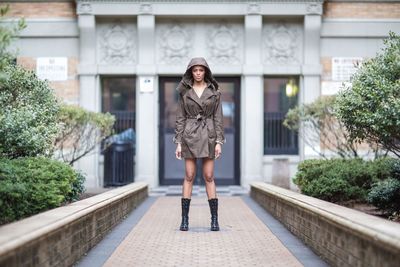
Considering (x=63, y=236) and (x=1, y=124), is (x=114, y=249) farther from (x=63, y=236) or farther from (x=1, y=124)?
(x=1, y=124)

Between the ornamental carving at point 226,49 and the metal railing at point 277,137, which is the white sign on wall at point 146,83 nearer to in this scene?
the ornamental carving at point 226,49

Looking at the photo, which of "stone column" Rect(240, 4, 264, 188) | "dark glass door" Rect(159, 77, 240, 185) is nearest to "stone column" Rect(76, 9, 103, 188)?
"dark glass door" Rect(159, 77, 240, 185)

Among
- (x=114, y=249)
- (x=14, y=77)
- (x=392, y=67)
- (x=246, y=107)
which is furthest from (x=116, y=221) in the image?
(x=246, y=107)

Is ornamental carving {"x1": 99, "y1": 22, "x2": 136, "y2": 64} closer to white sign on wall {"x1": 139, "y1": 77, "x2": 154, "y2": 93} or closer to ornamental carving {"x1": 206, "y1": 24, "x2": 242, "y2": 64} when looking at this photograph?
white sign on wall {"x1": 139, "y1": 77, "x2": 154, "y2": 93}

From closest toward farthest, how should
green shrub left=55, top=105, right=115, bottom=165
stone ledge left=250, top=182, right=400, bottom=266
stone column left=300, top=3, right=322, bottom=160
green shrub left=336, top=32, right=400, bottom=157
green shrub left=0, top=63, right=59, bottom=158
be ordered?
stone ledge left=250, top=182, right=400, bottom=266, green shrub left=336, top=32, right=400, bottom=157, green shrub left=0, top=63, right=59, bottom=158, green shrub left=55, top=105, right=115, bottom=165, stone column left=300, top=3, right=322, bottom=160

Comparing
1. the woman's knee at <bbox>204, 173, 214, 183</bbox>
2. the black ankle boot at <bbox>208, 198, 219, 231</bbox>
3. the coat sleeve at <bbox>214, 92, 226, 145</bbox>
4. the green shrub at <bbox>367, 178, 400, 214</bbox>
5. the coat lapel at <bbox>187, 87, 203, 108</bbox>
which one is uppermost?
the coat lapel at <bbox>187, 87, 203, 108</bbox>

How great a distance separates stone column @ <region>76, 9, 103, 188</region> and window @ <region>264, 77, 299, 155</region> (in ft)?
16.0

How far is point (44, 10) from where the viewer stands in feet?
60.6

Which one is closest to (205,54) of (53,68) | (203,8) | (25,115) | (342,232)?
(203,8)

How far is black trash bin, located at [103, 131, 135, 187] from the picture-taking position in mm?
17844

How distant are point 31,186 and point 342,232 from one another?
358 cm

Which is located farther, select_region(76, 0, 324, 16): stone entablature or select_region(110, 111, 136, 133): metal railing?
select_region(110, 111, 136, 133): metal railing

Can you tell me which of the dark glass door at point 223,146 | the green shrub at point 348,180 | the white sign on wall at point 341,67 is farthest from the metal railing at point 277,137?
the green shrub at point 348,180

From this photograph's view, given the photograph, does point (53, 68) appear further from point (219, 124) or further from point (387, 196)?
point (387, 196)
